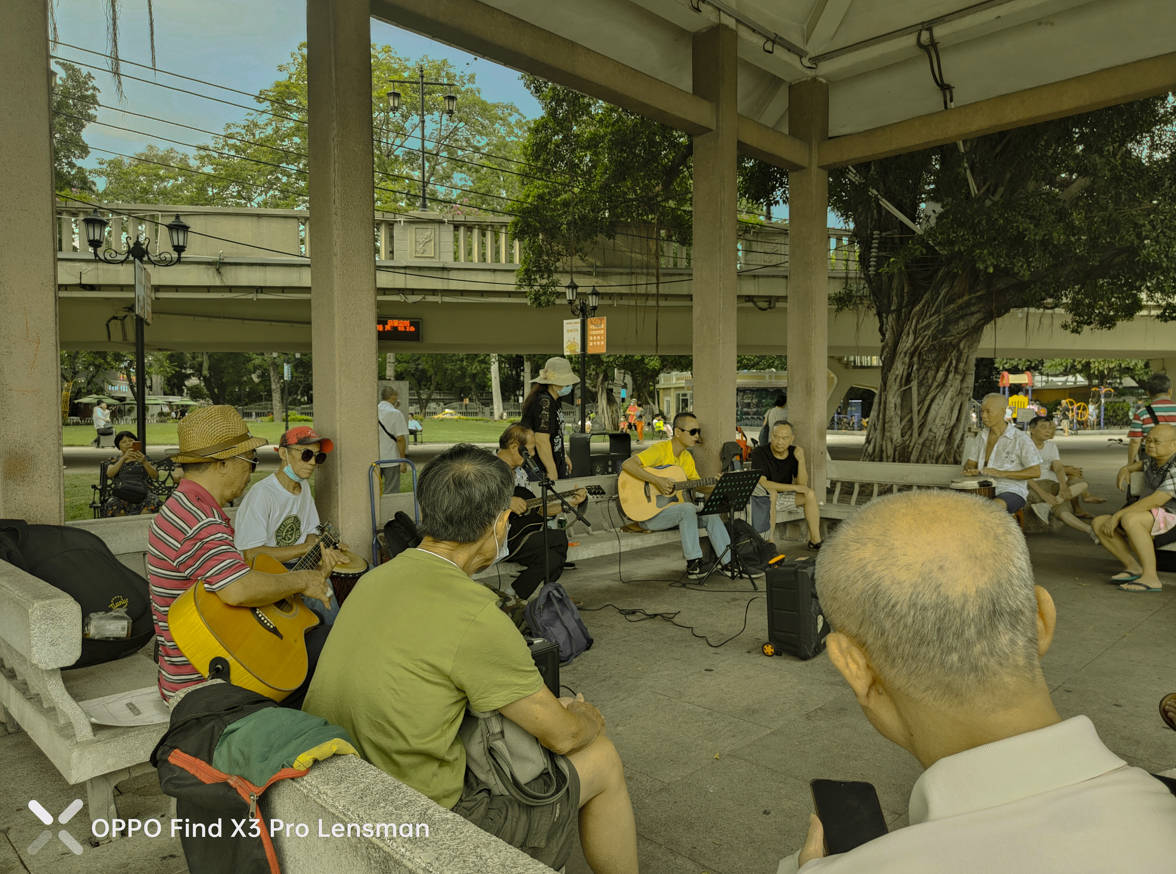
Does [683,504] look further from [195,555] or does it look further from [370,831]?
[370,831]

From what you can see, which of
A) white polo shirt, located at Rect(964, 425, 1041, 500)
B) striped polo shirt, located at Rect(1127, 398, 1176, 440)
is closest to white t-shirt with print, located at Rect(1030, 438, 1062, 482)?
striped polo shirt, located at Rect(1127, 398, 1176, 440)

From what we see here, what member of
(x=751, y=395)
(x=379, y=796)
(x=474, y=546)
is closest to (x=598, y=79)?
(x=474, y=546)

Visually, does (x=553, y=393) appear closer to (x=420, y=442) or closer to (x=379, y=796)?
(x=379, y=796)

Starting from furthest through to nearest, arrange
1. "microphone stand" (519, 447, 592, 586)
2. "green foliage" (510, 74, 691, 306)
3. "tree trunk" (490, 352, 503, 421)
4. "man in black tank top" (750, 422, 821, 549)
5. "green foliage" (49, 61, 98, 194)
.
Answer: "tree trunk" (490, 352, 503, 421) < "green foliage" (49, 61, 98, 194) < "green foliage" (510, 74, 691, 306) < "man in black tank top" (750, 422, 821, 549) < "microphone stand" (519, 447, 592, 586)

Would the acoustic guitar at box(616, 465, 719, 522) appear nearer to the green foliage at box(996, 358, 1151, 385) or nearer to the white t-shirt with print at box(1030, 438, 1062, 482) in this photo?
the white t-shirt with print at box(1030, 438, 1062, 482)

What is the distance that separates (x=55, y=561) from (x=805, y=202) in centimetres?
819

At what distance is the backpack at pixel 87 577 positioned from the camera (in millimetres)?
3613

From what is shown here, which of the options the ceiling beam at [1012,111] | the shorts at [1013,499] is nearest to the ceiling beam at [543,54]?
the ceiling beam at [1012,111]

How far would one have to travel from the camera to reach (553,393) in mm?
7984

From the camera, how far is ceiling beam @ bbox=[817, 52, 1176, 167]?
713 cm

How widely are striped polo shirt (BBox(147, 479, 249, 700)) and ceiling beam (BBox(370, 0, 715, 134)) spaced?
13.7 feet

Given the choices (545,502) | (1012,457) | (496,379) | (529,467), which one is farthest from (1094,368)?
(545,502)

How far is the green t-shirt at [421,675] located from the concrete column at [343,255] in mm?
3475

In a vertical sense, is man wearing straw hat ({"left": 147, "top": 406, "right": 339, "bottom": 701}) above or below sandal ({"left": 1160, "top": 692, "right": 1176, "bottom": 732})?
above
